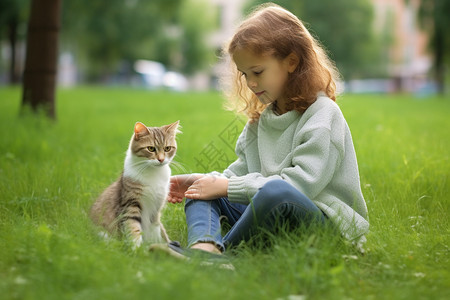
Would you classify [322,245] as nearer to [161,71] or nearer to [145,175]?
[145,175]

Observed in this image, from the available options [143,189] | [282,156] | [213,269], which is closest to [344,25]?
[282,156]

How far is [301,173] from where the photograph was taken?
2.79 m

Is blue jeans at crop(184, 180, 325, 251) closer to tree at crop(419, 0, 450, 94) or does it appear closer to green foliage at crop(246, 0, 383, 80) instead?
tree at crop(419, 0, 450, 94)

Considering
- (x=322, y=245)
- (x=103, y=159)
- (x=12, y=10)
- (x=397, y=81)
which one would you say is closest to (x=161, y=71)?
(x=397, y=81)

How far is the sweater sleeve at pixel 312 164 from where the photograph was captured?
279 centimetres

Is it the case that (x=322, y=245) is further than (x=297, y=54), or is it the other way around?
(x=297, y=54)

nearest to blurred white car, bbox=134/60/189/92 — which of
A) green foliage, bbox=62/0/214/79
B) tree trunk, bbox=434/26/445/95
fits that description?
green foliage, bbox=62/0/214/79

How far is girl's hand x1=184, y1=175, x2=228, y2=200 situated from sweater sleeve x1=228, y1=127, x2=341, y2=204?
0.24 m

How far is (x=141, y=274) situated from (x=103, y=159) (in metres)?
3.24

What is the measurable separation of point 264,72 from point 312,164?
0.72 m

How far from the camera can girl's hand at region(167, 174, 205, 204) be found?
351cm

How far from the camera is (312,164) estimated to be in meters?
2.79

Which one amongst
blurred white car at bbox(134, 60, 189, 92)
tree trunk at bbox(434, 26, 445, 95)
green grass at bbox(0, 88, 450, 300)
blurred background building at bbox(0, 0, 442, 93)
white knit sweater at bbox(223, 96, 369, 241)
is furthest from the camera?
blurred white car at bbox(134, 60, 189, 92)

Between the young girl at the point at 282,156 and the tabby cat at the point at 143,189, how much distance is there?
8.4 inches
